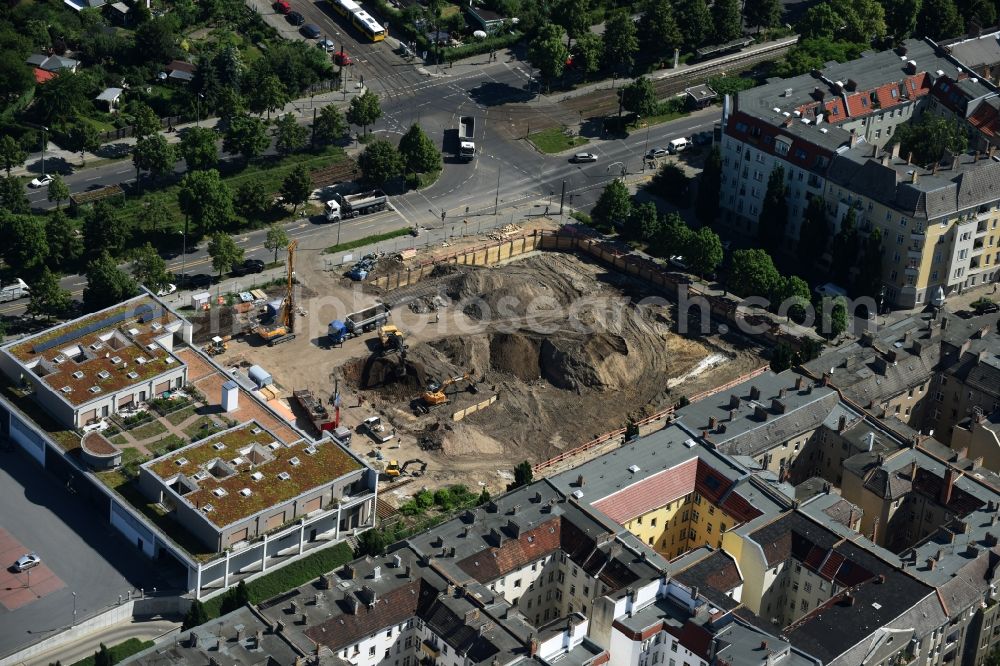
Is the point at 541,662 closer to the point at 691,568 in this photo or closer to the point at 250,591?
the point at 691,568

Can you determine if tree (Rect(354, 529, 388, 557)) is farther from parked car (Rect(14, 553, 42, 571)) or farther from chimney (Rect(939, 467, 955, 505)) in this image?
chimney (Rect(939, 467, 955, 505))

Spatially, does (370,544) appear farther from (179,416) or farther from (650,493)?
(650,493)

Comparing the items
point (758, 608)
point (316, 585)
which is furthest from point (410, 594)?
point (758, 608)

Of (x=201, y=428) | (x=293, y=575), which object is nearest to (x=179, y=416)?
(x=201, y=428)

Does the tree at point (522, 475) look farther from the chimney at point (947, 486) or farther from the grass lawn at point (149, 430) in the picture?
the chimney at point (947, 486)

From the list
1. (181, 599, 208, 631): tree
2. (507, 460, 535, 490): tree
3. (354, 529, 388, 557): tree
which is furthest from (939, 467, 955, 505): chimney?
(181, 599, 208, 631): tree

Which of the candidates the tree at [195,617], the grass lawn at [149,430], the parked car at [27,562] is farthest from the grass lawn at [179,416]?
the tree at [195,617]
